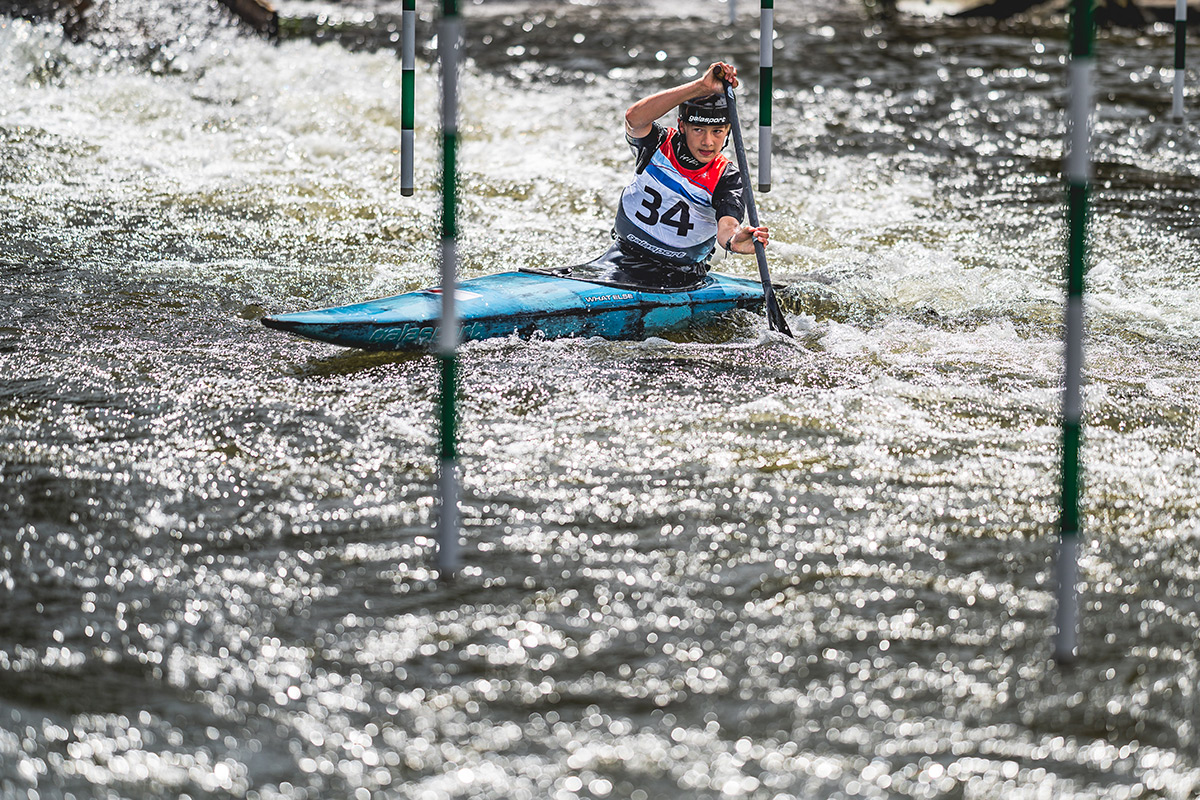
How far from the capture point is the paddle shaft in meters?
5.38

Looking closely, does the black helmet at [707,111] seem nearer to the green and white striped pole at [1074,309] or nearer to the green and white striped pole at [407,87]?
the green and white striped pole at [407,87]

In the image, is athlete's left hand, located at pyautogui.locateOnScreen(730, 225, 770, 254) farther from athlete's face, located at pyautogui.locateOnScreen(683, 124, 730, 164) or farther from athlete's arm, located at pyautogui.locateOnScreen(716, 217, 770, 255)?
athlete's face, located at pyautogui.locateOnScreen(683, 124, 730, 164)

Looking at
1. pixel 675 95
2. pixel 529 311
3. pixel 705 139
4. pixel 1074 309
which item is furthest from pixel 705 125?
pixel 1074 309

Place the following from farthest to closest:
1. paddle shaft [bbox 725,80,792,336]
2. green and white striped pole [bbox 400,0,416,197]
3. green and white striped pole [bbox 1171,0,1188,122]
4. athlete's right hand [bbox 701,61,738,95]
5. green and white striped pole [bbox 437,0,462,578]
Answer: green and white striped pole [bbox 1171,0,1188,122]
green and white striped pole [bbox 400,0,416,197]
paddle shaft [bbox 725,80,792,336]
athlete's right hand [bbox 701,61,738,95]
green and white striped pole [bbox 437,0,462,578]

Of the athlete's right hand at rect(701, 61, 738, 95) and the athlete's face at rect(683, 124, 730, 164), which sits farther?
the athlete's face at rect(683, 124, 730, 164)

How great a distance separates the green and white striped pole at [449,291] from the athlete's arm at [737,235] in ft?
7.93

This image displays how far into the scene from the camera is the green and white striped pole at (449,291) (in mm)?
3166

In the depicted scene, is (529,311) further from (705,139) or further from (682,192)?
Answer: (705,139)

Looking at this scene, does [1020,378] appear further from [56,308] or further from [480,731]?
[56,308]

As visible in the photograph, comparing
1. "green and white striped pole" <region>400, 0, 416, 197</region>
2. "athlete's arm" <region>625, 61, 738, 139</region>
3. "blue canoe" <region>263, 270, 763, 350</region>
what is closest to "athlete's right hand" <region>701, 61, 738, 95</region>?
"athlete's arm" <region>625, 61, 738, 139</region>

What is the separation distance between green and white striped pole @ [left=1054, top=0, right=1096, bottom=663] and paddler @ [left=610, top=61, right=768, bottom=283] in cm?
262

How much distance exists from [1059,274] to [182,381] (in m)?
4.51

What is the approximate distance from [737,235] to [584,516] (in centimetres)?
212

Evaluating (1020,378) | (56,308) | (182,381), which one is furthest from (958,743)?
(56,308)
